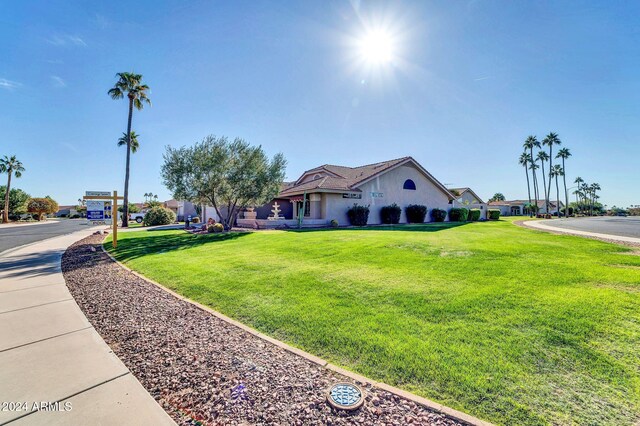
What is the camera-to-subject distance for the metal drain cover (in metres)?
2.59

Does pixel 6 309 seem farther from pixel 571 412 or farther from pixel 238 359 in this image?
pixel 571 412

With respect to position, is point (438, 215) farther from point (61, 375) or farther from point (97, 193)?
point (61, 375)

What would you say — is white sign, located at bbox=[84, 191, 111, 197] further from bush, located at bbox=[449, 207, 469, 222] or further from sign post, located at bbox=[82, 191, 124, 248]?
bush, located at bbox=[449, 207, 469, 222]

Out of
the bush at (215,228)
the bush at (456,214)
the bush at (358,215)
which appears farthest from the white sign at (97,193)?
the bush at (456,214)

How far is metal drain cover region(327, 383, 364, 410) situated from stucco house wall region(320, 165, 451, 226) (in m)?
19.1

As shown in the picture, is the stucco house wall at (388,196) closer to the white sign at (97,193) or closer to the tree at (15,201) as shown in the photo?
the white sign at (97,193)

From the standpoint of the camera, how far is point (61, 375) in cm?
316

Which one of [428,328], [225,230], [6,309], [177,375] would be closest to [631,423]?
[428,328]

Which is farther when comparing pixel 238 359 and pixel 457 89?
pixel 457 89

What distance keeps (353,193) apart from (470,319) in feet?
61.4

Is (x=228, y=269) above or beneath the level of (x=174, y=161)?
beneath

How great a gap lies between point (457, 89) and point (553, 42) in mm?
4414

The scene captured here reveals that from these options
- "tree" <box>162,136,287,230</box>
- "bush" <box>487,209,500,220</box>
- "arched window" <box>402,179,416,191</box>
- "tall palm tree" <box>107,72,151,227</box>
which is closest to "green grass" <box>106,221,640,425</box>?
"tree" <box>162,136,287,230</box>

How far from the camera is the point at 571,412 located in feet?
8.04
